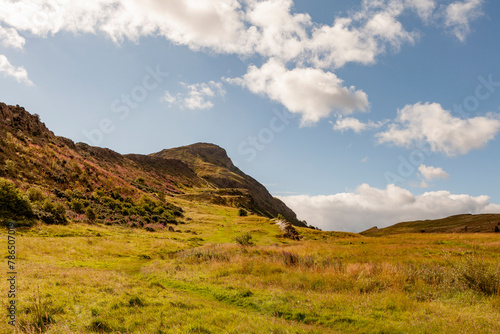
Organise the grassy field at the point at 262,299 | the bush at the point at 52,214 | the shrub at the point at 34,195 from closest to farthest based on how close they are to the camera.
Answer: the grassy field at the point at 262,299 < the bush at the point at 52,214 < the shrub at the point at 34,195

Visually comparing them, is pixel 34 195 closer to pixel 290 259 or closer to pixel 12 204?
pixel 12 204


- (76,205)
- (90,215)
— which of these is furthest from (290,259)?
(76,205)

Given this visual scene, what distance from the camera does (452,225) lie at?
10969 cm

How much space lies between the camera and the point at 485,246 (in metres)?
29.6

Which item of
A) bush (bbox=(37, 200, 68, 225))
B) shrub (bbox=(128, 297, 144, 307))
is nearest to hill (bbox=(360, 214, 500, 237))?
shrub (bbox=(128, 297, 144, 307))

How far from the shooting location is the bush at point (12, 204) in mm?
28234

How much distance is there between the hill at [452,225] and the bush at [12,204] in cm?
11332

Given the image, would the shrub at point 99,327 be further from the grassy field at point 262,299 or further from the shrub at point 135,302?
the shrub at point 135,302

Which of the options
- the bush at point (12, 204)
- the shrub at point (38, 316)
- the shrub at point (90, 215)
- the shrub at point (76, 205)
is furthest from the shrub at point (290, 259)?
the shrub at point (76, 205)

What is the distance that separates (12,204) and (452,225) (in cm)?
14069

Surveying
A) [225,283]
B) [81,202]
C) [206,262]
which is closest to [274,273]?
[225,283]

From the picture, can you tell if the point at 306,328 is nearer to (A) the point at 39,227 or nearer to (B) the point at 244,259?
(B) the point at 244,259

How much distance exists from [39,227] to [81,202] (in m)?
12.7

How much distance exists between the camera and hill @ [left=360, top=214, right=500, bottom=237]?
88438 mm
